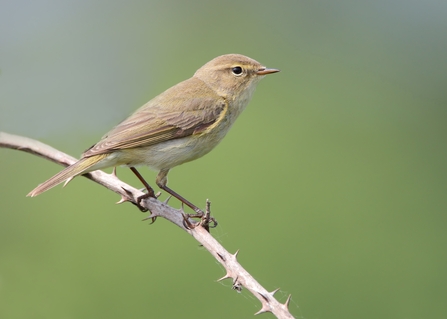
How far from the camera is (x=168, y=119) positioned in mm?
4066

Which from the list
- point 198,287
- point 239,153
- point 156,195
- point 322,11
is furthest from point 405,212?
point 322,11

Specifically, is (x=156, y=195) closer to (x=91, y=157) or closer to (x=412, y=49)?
(x=91, y=157)

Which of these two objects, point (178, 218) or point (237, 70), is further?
point (237, 70)

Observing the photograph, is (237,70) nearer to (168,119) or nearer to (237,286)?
(168,119)

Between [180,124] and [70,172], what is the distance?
88cm

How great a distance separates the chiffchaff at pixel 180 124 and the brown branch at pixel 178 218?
8cm

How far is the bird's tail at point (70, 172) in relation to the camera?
11.1 ft

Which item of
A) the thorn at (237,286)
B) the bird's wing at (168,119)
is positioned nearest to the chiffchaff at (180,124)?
the bird's wing at (168,119)

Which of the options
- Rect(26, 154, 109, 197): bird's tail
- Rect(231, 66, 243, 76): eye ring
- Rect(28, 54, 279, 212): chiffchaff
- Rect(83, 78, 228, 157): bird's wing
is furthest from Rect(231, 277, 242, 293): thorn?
Rect(231, 66, 243, 76): eye ring

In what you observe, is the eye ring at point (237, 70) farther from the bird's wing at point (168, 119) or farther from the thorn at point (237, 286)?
the thorn at point (237, 286)

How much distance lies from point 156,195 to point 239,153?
2.08 m

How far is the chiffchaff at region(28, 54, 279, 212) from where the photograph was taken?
3811mm

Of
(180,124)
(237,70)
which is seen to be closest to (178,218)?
(180,124)

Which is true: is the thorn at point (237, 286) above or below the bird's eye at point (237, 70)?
below
